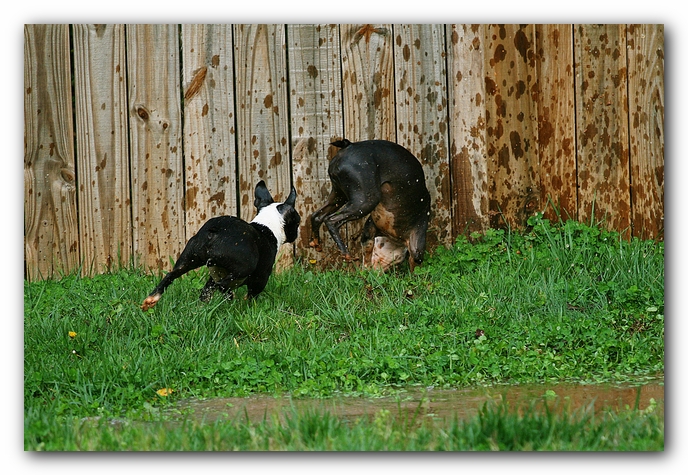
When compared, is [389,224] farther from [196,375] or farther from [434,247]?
[196,375]

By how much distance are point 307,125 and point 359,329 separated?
1.53 metres

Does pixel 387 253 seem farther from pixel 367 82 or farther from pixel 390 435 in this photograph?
pixel 390 435

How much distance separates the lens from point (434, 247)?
6020 millimetres

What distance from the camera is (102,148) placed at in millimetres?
5730

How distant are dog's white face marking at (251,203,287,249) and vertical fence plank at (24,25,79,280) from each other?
4.11 ft

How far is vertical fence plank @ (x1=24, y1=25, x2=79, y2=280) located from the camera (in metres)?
5.56

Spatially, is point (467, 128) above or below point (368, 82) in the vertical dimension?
below

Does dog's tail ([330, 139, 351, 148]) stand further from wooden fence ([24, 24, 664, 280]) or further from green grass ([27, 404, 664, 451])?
green grass ([27, 404, 664, 451])

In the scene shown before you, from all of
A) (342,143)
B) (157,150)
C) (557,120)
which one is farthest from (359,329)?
(557,120)

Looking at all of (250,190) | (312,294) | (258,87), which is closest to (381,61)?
(258,87)

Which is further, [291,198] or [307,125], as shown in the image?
[307,125]

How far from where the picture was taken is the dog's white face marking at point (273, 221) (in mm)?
5246

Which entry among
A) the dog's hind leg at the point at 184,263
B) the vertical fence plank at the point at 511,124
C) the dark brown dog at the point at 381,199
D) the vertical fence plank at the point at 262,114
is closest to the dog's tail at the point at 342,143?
the dark brown dog at the point at 381,199

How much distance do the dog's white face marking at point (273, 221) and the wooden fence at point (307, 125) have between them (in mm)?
643
